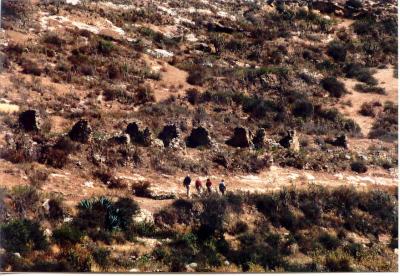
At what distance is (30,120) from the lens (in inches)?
869

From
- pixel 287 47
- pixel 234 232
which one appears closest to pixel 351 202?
pixel 234 232

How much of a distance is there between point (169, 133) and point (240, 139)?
4323 millimetres

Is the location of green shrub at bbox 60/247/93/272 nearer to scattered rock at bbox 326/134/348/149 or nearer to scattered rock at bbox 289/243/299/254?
scattered rock at bbox 289/243/299/254

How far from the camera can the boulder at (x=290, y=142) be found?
27.3 meters

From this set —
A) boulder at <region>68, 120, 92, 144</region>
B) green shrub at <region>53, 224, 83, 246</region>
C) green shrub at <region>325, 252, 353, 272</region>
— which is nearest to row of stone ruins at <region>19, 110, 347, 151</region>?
boulder at <region>68, 120, 92, 144</region>

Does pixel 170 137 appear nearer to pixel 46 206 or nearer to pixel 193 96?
pixel 193 96

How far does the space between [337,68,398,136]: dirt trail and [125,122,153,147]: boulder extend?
17867mm

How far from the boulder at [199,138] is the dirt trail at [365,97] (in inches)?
563

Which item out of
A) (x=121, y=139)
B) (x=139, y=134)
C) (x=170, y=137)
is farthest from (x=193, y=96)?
(x=121, y=139)

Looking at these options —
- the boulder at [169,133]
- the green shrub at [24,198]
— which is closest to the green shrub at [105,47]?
the boulder at [169,133]

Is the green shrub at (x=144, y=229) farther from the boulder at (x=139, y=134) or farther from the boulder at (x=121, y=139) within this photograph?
the boulder at (x=139, y=134)

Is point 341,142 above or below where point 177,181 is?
above

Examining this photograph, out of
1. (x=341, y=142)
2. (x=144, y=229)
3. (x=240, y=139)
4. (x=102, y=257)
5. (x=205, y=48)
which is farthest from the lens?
(x=205, y=48)

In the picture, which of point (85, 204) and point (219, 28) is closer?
point (85, 204)
